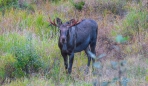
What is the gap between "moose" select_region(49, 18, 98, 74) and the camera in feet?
34.3

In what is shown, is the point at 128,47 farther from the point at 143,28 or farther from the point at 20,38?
the point at 20,38

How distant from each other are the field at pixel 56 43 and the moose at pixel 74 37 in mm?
475

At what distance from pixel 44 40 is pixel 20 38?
3.77 ft

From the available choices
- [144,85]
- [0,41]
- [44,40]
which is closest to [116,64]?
[144,85]

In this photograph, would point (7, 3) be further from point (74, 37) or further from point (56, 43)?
point (74, 37)

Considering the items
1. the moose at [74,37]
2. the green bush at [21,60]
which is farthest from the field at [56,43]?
the moose at [74,37]

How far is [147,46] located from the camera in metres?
13.1

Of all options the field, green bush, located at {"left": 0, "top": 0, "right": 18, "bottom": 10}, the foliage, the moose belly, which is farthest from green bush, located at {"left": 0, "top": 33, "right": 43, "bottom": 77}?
green bush, located at {"left": 0, "top": 0, "right": 18, "bottom": 10}

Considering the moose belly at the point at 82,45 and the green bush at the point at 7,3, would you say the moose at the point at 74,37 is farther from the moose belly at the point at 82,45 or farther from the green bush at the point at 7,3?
the green bush at the point at 7,3

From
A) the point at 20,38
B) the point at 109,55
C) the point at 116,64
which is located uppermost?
the point at 116,64

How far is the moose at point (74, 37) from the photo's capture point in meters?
10.5

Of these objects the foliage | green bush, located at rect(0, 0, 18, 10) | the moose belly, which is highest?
the moose belly

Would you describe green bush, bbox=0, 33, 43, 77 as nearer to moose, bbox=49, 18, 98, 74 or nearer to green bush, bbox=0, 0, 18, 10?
moose, bbox=49, 18, 98, 74

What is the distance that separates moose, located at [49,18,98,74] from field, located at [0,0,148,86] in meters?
0.47
